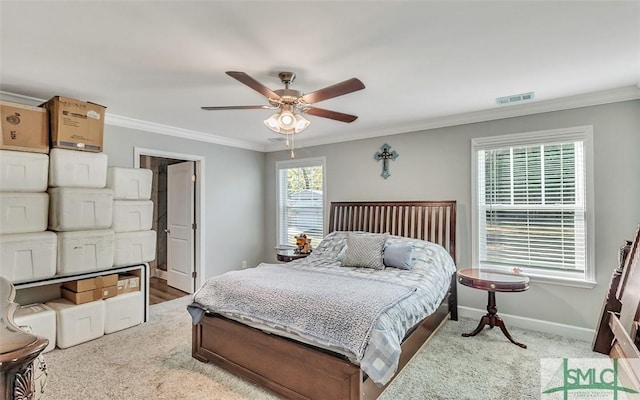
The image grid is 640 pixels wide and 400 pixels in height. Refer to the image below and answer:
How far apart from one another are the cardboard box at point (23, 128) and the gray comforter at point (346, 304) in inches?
82.8

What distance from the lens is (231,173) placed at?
5363mm

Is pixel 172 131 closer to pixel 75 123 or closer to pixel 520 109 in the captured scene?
pixel 75 123

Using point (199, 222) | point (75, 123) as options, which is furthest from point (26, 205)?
point (199, 222)

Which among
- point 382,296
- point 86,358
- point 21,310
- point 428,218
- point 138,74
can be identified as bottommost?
point 86,358

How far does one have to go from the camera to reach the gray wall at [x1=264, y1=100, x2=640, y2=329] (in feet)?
10.0

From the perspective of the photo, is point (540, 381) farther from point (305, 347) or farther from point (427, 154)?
point (427, 154)

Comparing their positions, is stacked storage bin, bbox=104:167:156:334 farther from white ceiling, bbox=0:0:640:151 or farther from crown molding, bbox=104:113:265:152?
white ceiling, bbox=0:0:640:151

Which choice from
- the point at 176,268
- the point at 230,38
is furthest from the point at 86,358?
the point at 230,38

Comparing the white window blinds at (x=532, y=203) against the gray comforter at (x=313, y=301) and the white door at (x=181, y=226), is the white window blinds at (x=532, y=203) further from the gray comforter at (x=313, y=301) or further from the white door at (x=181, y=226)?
the white door at (x=181, y=226)

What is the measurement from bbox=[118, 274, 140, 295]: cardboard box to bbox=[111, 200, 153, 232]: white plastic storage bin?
573 millimetres

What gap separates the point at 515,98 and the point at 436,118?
3.08 feet

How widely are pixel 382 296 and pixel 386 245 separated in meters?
1.33

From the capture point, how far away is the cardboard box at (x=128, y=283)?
3572mm

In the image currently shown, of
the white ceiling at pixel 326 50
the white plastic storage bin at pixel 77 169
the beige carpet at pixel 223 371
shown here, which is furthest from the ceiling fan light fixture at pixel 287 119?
the white plastic storage bin at pixel 77 169
